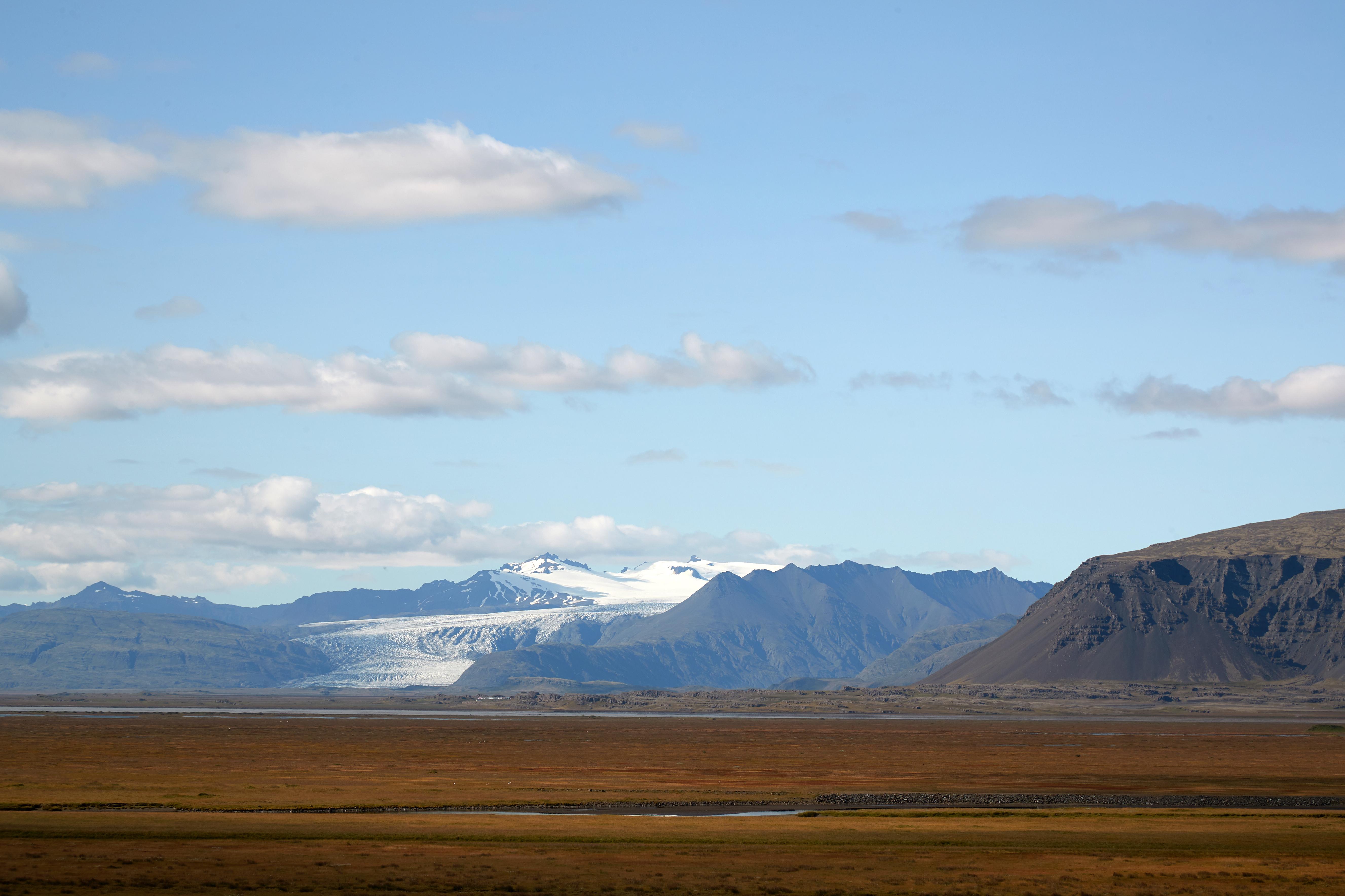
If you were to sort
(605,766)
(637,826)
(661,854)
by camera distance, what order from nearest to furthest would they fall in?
(661,854) < (637,826) < (605,766)

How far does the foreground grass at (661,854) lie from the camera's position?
4484cm

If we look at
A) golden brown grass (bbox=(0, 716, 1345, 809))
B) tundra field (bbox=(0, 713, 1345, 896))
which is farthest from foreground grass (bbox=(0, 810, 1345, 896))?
golden brown grass (bbox=(0, 716, 1345, 809))

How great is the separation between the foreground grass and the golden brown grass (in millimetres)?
13874

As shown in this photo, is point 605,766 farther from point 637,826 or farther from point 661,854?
point 661,854

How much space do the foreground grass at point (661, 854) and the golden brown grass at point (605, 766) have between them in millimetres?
13874

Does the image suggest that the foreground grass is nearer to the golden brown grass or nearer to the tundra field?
the tundra field

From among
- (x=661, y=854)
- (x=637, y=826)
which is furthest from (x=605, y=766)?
(x=661, y=854)

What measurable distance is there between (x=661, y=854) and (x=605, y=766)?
6041 centimetres

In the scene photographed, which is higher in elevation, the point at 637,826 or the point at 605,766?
the point at 637,826

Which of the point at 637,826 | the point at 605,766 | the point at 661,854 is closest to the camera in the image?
the point at 661,854

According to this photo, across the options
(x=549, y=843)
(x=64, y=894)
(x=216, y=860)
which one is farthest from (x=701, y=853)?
(x=64, y=894)

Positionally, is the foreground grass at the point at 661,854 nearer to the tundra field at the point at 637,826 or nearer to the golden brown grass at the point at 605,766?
the tundra field at the point at 637,826

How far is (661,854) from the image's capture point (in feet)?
173

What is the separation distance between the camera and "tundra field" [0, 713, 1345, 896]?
151 feet
